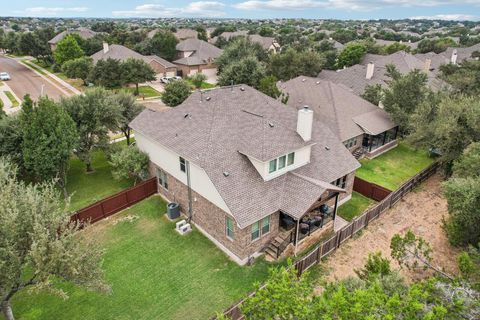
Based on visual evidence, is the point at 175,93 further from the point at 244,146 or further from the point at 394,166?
the point at 394,166

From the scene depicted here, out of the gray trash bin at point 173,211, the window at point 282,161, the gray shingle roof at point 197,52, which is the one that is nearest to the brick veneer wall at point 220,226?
the gray trash bin at point 173,211

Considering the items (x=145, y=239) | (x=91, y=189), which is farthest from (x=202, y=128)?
(x=91, y=189)

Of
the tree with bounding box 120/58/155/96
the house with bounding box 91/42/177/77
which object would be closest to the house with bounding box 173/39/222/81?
the house with bounding box 91/42/177/77

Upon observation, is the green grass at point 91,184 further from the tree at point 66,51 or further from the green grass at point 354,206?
the tree at point 66,51

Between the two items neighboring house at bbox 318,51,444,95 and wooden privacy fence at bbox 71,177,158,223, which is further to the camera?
neighboring house at bbox 318,51,444,95

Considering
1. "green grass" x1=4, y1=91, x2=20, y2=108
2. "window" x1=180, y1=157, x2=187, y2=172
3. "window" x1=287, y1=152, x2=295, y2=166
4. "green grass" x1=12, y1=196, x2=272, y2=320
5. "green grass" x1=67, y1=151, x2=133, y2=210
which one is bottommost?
"green grass" x1=67, y1=151, x2=133, y2=210

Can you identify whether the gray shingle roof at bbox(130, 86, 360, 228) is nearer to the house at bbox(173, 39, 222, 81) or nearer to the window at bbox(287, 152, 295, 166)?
the window at bbox(287, 152, 295, 166)

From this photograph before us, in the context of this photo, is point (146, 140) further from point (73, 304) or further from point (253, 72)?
point (253, 72)
